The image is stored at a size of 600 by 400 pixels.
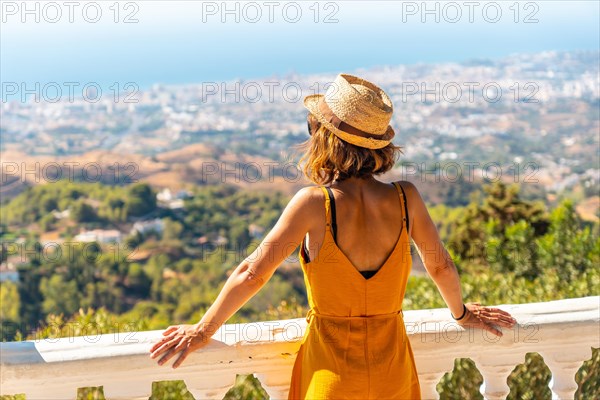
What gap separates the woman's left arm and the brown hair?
2.9 inches

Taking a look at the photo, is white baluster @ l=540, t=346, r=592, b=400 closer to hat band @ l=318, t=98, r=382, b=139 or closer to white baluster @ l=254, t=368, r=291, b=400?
white baluster @ l=254, t=368, r=291, b=400

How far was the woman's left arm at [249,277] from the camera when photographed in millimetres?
1853

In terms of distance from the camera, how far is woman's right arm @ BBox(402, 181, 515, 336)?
6.52 feet

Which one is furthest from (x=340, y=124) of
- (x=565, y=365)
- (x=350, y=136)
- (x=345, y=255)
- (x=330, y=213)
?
(x=565, y=365)

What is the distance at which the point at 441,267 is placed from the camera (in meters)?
2.12

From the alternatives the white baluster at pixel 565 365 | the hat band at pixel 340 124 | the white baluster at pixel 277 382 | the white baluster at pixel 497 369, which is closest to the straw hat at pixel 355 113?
the hat band at pixel 340 124

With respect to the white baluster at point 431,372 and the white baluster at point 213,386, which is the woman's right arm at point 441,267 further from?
the white baluster at point 213,386

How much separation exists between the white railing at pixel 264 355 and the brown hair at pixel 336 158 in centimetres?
51

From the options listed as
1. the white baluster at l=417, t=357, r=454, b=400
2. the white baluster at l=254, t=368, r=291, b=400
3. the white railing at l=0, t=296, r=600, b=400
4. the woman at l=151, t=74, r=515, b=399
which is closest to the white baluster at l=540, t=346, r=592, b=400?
the white railing at l=0, t=296, r=600, b=400

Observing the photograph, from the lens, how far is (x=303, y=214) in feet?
6.06

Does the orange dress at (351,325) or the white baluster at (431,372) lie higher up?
the orange dress at (351,325)

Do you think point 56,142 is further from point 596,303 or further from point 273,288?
point 596,303

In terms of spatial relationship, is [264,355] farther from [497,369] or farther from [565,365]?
[565,365]

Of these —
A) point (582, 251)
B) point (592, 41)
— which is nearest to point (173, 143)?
point (592, 41)
